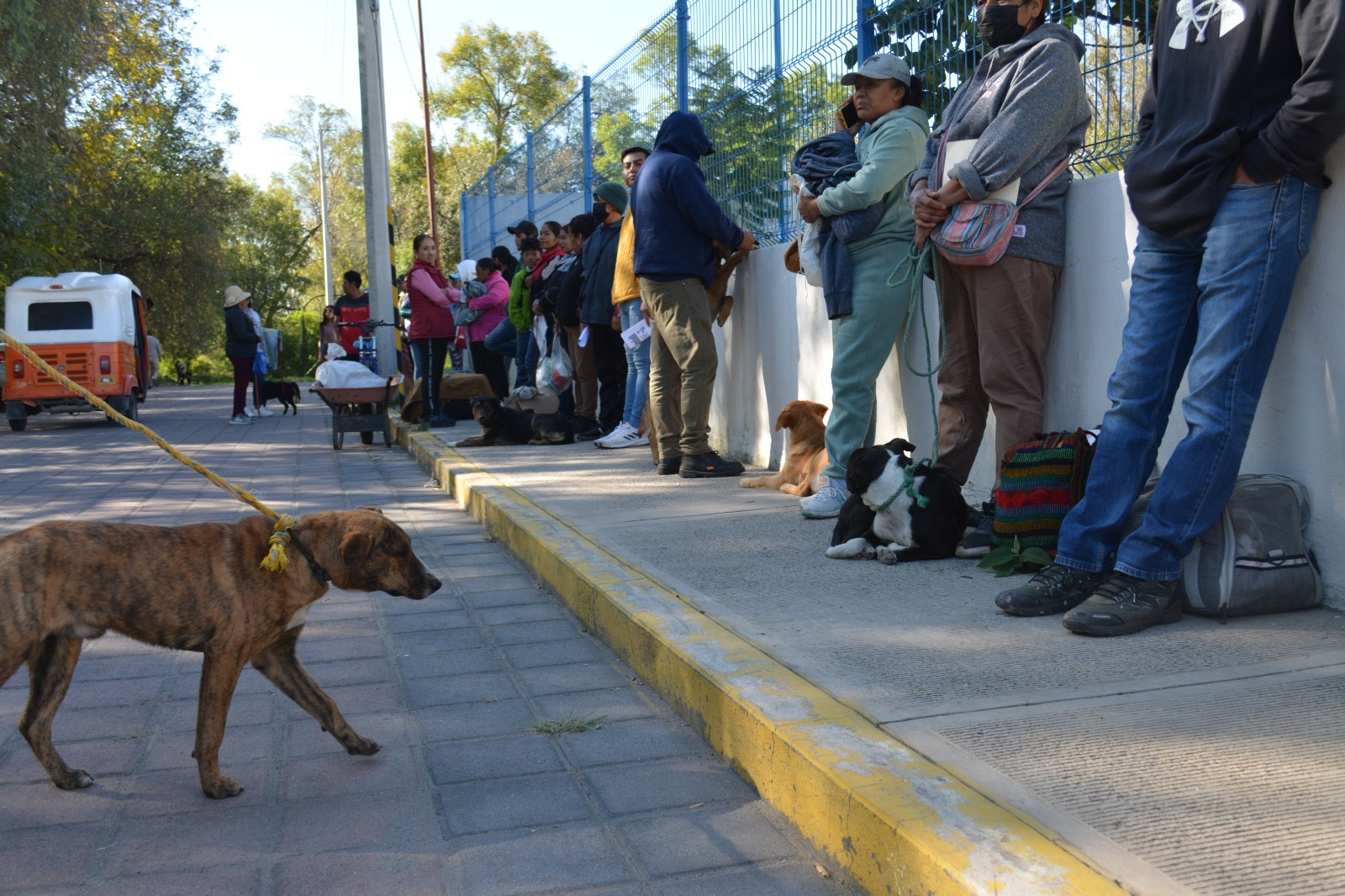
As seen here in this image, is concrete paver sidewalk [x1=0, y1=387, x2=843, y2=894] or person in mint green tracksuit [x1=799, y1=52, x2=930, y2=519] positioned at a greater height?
person in mint green tracksuit [x1=799, y1=52, x2=930, y2=519]

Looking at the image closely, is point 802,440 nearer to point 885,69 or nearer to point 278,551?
point 885,69

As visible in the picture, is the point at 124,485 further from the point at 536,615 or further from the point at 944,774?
the point at 944,774

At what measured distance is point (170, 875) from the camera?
2.72m

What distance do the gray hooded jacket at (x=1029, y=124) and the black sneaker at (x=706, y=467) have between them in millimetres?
3202

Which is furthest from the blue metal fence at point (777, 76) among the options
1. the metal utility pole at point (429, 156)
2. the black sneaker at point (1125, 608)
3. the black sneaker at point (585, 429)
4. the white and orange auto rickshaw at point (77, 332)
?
the metal utility pole at point (429, 156)

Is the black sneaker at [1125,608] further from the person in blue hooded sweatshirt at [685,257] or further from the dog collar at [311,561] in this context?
the person in blue hooded sweatshirt at [685,257]

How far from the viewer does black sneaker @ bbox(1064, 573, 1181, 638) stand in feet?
12.1

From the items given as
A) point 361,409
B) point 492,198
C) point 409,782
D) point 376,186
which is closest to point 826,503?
point 409,782

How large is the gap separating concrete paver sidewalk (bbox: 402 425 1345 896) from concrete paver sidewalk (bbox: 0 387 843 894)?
0.18 meters

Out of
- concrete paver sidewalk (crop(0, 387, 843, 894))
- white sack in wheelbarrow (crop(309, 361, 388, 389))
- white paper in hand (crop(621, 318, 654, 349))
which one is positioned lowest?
concrete paver sidewalk (crop(0, 387, 843, 894))

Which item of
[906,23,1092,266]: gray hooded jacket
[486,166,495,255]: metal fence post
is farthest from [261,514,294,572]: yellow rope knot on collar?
[486,166,495,255]: metal fence post

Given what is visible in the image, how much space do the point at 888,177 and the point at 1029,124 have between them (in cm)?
109

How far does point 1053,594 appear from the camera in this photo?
13.1ft

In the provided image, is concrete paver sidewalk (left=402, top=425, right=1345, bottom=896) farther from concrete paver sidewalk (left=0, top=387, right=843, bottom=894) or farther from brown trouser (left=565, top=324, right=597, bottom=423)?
brown trouser (left=565, top=324, right=597, bottom=423)
